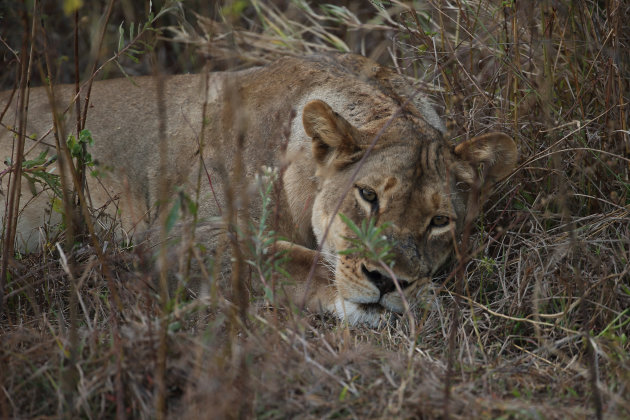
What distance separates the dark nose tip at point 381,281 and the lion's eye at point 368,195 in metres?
0.42

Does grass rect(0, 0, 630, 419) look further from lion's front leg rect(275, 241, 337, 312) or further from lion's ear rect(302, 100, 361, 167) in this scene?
lion's ear rect(302, 100, 361, 167)

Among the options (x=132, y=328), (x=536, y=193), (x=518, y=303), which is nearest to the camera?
(x=132, y=328)

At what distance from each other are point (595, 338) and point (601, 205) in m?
1.26

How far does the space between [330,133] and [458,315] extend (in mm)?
1219

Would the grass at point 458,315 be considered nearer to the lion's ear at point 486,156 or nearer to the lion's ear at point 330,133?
the lion's ear at point 486,156

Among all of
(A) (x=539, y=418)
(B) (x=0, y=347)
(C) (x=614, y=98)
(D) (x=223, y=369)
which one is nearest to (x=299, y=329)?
(D) (x=223, y=369)

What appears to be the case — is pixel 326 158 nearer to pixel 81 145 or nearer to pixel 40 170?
pixel 81 145

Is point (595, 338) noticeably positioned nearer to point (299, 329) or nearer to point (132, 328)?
point (299, 329)

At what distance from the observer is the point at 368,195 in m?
3.65

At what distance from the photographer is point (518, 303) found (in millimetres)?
3455

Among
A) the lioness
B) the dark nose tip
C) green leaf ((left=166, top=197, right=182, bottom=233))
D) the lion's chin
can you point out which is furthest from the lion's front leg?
green leaf ((left=166, top=197, right=182, bottom=233))

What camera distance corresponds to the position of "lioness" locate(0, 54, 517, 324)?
11.4 feet

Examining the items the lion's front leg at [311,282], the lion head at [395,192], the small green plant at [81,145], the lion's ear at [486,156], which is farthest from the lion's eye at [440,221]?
the small green plant at [81,145]

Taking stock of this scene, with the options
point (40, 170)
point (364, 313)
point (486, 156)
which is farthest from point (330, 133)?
point (40, 170)
